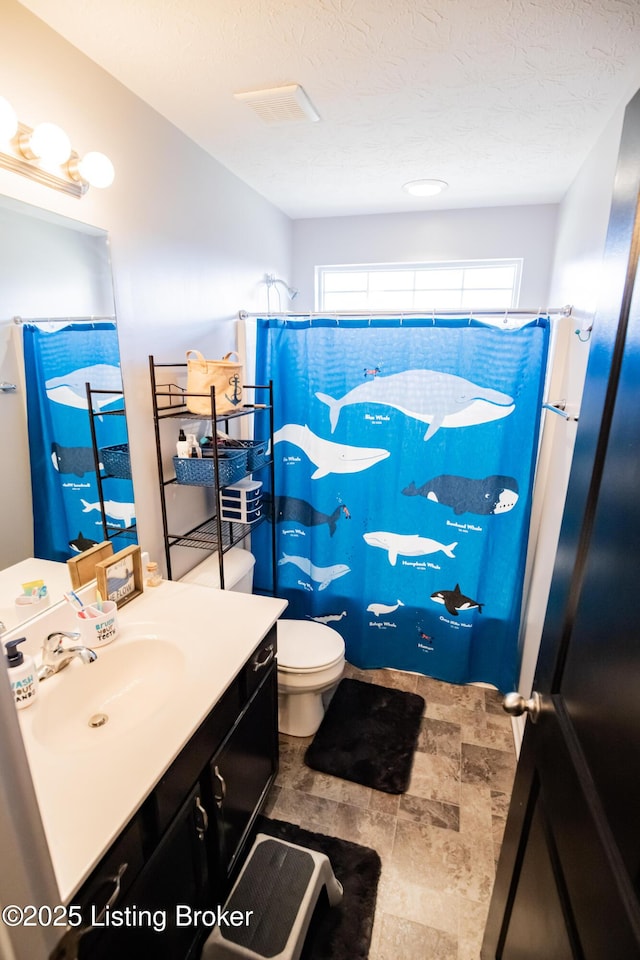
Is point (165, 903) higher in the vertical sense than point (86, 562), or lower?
lower

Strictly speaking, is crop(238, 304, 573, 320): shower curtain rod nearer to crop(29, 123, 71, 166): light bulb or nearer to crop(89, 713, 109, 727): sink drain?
crop(29, 123, 71, 166): light bulb

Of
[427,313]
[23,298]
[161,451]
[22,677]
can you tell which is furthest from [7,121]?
[427,313]

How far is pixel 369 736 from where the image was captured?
2.07m

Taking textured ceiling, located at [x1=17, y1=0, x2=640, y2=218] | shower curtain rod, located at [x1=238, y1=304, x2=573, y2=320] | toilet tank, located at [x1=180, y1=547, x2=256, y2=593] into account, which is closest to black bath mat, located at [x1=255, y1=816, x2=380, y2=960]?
toilet tank, located at [x1=180, y1=547, x2=256, y2=593]

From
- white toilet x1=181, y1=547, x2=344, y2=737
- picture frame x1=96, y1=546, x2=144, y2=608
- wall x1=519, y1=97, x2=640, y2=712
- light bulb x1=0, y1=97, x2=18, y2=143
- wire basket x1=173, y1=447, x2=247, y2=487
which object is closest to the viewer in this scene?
light bulb x1=0, y1=97, x2=18, y2=143

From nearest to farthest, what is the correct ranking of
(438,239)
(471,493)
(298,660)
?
1. (298,660)
2. (471,493)
3. (438,239)

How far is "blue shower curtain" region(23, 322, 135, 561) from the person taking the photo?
126 cm

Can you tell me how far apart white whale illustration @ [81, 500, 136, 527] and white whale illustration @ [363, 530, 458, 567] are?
3.85 feet

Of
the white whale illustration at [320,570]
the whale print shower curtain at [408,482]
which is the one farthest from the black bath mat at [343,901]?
the white whale illustration at [320,570]

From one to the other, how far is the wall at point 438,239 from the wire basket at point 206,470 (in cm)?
169

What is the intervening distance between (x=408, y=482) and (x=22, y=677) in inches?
66.7

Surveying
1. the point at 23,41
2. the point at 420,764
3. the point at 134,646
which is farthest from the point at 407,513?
the point at 23,41

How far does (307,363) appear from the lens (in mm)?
2248

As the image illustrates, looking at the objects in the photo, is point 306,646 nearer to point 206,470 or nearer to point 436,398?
→ point 206,470
